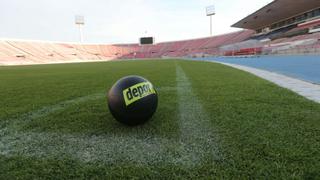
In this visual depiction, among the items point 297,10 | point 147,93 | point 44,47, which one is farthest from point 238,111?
point 44,47

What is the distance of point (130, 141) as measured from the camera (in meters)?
Answer: 2.65

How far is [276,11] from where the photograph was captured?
137 feet

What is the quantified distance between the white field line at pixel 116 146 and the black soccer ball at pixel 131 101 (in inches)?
9.9

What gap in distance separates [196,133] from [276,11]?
4602cm

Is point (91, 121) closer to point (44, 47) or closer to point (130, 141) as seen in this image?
point (130, 141)

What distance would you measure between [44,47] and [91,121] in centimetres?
6992

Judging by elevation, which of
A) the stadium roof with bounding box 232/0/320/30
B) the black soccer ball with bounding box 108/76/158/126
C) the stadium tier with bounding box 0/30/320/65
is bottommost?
the black soccer ball with bounding box 108/76/158/126

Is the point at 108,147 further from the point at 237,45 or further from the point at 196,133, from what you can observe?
the point at 237,45

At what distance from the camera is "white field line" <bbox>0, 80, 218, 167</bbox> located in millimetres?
2239

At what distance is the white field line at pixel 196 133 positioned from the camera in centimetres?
230

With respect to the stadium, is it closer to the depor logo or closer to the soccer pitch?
the soccer pitch

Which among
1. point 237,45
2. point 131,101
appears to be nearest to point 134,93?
point 131,101

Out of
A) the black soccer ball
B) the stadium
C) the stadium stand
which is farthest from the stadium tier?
the black soccer ball

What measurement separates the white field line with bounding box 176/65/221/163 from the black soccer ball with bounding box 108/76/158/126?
0.54 metres
